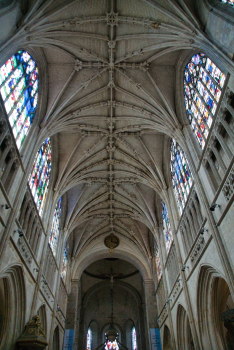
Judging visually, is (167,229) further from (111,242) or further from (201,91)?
(201,91)

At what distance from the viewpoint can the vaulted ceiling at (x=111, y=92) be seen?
41.0 feet

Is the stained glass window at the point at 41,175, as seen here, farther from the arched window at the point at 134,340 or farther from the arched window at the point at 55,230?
the arched window at the point at 134,340

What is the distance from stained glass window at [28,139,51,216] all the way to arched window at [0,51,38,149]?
2.39 meters

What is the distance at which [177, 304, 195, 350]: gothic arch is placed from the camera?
1465 cm

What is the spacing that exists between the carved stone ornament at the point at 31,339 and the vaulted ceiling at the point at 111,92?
28.1 feet

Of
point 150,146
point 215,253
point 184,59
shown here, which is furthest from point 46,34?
point 215,253

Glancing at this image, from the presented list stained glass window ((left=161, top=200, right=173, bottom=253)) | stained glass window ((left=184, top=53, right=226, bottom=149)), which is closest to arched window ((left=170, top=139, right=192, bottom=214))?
stained glass window ((left=184, top=53, right=226, bottom=149))

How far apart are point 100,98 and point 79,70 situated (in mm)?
2167

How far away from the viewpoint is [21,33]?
10.6 metres

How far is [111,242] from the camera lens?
2675 centimetres

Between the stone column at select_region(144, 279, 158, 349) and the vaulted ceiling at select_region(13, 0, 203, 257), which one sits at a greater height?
the vaulted ceiling at select_region(13, 0, 203, 257)

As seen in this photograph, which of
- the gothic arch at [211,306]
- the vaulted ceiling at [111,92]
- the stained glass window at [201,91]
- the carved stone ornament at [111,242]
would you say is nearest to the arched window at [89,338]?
the carved stone ornament at [111,242]

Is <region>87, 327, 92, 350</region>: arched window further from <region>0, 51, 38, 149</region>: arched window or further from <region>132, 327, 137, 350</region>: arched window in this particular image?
<region>0, 51, 38, 149</region>: arched window

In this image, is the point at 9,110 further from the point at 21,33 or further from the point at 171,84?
the point at 171,84
